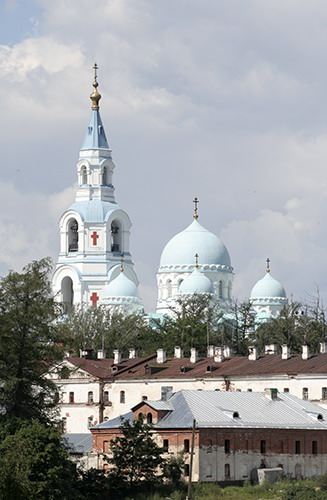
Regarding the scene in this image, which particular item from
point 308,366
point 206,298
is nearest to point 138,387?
point 308,366

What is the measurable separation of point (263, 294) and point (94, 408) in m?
61.2

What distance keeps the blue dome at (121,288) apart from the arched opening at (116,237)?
18.3ft

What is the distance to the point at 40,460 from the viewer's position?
189ft

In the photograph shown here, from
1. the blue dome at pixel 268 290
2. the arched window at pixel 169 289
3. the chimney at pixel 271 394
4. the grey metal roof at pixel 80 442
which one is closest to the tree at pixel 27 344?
the grey metal roof at pixel 80 442

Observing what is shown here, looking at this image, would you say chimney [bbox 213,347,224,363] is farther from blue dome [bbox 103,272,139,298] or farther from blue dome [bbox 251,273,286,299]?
blue dome [bbox 251,273,286,299]

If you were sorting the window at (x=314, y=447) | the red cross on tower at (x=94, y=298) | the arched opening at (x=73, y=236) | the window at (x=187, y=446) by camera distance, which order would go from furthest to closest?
1. the arched opening at (x=73, y=236)
2. the red cross on tower at (x=94, y=298)
3. the window at (x=314, y=447)
4. the window at (x=187, y=446)

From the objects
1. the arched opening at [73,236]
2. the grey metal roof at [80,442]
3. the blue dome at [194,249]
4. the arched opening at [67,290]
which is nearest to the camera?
the grey metal roof at [80,442]

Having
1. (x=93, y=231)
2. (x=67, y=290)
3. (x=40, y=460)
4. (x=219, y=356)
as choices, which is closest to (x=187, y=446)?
(x=40, y=460)

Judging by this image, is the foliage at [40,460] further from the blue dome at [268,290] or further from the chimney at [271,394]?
the blue dome at [268,290]

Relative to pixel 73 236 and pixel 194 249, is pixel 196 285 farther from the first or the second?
pixel 73 236

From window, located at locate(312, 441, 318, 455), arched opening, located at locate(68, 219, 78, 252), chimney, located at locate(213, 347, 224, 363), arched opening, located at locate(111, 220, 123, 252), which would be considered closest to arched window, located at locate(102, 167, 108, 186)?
arched opening, located at locate(111, 220, 123, 252)

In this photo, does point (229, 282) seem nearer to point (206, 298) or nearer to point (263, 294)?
point (263, 294)

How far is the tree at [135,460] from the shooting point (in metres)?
61.3

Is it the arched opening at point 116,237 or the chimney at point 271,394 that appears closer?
the chimney at point 271,394
